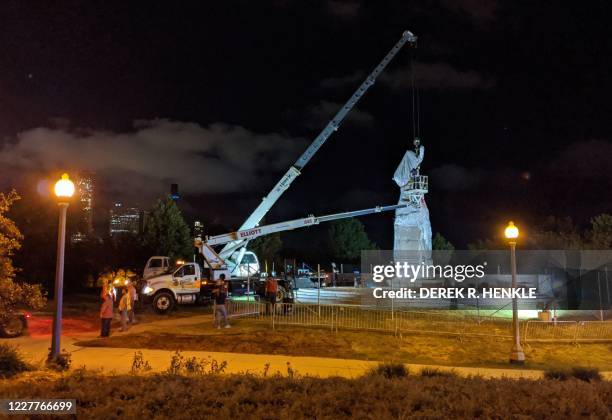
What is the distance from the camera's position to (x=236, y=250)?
1332 inches

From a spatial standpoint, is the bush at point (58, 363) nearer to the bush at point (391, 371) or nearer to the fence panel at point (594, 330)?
the bush at point (391, 371)

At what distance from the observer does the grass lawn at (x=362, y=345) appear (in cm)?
1520

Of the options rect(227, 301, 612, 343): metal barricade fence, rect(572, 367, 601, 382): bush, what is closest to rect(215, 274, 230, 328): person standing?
rect(227, 301, 612, 343): metal barricade fence

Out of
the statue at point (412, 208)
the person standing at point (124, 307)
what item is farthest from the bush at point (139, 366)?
the statue at point (412, 208)

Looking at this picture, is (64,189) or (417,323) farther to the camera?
(417,323)

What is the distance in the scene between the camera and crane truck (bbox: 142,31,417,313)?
76.7ft

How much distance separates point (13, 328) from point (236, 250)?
60.7 feet

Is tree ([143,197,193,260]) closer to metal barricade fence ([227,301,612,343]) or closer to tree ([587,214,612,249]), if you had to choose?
metal barricade fence ([227,301,612,343])

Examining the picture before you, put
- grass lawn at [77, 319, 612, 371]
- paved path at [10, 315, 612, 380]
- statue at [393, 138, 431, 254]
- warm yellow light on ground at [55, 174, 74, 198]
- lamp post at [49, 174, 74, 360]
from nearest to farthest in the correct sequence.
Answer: lamp post at [49, 174, 74, 360] → warm yellow light on ground at [55, 174, 74, 198] → paved path at [10, 315, 612, 380] → grass lawn at [77, 319, 612, 371] → statue at [393, 138, 431, 254]

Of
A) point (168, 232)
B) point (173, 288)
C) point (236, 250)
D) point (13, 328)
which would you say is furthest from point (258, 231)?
point (168, 232)

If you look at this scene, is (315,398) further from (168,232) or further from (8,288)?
(168,232)

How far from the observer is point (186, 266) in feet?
78.9

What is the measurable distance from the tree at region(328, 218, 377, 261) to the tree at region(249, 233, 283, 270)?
44.3ft

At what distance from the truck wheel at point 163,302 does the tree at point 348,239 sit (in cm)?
5933
